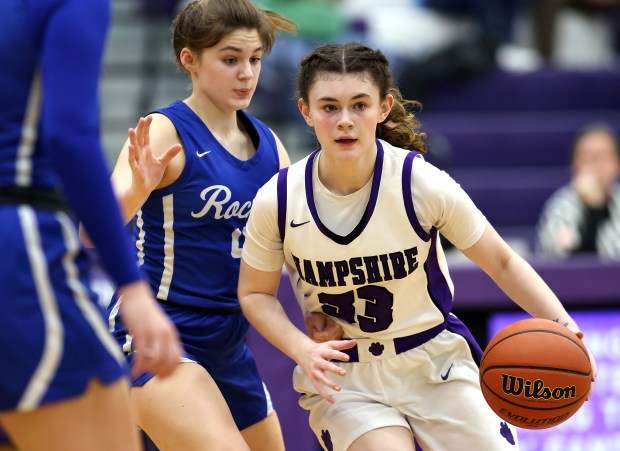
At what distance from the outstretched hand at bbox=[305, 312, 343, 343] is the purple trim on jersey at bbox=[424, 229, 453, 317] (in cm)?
34

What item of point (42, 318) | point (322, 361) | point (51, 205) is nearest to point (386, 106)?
point (322, 361)

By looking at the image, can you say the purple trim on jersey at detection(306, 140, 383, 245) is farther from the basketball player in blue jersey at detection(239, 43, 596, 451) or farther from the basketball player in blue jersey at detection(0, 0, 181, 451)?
the basketball player in blue jersey at detection(0, 0, 181, 451)

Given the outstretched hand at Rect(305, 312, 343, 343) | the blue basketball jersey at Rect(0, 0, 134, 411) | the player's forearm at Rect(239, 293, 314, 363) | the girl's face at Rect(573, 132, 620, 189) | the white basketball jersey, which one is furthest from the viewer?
the girl's face at Rect(573, 132, 620, 189)

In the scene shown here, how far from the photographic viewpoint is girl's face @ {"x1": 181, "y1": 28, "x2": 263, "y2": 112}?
3.60 metres

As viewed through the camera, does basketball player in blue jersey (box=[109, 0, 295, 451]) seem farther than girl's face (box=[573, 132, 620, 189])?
No

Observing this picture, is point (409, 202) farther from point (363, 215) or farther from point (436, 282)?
point (436, 282)

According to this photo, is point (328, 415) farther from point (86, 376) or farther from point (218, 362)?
point (86, 376)

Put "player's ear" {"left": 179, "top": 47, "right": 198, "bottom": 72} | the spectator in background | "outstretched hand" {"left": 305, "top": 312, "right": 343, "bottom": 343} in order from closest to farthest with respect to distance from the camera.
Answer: "outstretched hand" {"left": 305, "top": 312, "right": 343, "bottom": 343}
"player's ear" {"left": 179, "top": 47, "right": 198, "bottom": 72}
the spectator in background

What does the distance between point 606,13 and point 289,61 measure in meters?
3.89

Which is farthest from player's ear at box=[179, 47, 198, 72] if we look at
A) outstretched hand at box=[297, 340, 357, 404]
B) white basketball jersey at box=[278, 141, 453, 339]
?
outstretched hand at box=[297, 340, 357, 404]

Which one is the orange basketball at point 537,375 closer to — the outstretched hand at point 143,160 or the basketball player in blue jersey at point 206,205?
the basketball player in blue jersey at point 206,205

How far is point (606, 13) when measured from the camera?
1088 cm

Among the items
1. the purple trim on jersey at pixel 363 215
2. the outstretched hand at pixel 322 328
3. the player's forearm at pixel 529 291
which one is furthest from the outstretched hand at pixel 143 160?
the player's forearm at pixel 529 291

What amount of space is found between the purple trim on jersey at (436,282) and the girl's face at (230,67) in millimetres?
834
